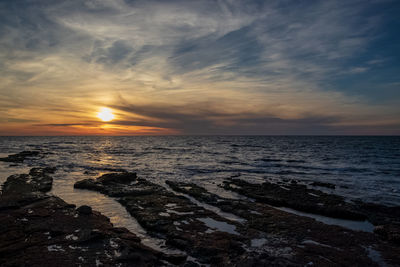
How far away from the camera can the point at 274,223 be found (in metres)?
11.1

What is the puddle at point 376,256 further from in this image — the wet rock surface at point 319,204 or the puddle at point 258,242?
the wet rock surface at point 319,204

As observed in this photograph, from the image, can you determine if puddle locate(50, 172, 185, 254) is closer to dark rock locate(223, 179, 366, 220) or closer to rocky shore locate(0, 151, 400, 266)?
rocky shore locate(0, 151, 400, 266)

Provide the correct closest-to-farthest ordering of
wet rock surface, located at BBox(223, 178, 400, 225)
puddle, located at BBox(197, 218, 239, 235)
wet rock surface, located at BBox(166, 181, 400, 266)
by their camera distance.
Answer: wet rock surface, located at BBox(166, 181, 400, 266) < puddle, located at BBox(197, 218, 239, 235) < wet rock surface, located at BBox(223, 178, 400, 225)

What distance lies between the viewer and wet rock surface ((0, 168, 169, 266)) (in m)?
6.96

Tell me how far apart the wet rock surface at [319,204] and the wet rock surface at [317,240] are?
2.29 metres

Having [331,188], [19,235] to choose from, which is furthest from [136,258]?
[331,188]

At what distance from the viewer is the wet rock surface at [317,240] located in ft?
25.6

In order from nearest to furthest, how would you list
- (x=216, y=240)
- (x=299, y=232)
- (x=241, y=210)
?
(x=216, y=240), (x=299, y=232), (x=241, y=210)

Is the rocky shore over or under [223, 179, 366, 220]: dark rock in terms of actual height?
over

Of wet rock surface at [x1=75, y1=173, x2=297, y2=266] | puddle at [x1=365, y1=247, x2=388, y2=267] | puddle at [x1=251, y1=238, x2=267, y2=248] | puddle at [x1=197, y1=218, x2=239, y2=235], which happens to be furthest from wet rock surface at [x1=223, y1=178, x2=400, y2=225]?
puddle at [x1=251, y1=238, x2=267, y2=248]

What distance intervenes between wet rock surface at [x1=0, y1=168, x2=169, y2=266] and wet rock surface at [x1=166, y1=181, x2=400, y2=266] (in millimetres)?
4786

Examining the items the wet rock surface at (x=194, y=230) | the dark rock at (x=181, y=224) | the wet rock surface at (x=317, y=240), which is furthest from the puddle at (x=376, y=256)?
the dark rock at (x=181, y=224)

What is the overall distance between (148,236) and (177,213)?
2.90 m

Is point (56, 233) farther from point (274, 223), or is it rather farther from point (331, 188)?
point (331, 188)
